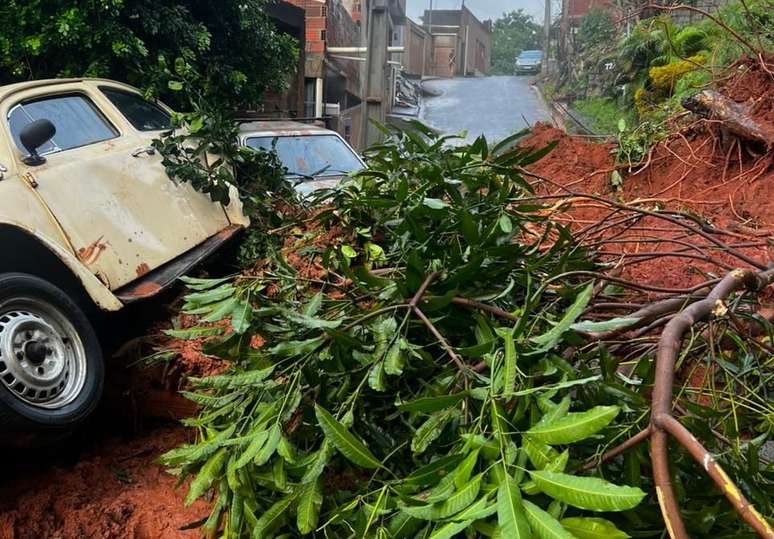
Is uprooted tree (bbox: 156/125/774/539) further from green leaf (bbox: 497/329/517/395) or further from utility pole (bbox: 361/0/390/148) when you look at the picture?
utility pole (bbox: 361/0/390/148)

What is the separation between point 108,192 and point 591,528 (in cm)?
308

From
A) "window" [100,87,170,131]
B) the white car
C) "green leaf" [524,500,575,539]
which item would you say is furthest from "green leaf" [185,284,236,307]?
the white car

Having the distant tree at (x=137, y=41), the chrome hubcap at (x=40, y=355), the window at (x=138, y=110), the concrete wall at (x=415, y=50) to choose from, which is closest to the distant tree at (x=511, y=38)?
the concrete wall at (x=415, y=50)

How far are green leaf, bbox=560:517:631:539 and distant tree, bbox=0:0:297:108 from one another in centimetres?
450

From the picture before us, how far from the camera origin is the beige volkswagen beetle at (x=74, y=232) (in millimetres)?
2639

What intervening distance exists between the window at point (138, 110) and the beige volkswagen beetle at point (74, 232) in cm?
2

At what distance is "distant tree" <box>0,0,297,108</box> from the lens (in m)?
5.88

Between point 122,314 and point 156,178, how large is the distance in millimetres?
907

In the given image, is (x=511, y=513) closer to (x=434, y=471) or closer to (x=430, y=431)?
(x=434, y=471)

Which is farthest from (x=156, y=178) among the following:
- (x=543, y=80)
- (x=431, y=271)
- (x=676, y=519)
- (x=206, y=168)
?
(x=543, y=80)

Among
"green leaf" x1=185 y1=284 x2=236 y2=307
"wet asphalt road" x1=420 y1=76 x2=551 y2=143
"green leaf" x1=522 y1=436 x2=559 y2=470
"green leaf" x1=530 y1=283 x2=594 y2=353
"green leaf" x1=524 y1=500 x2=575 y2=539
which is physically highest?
"wet asphalt road" x1=420 y1=76 x2=551 y2=143

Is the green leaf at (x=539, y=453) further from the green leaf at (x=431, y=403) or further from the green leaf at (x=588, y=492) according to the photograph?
the green leaf at (x=431, y=403)

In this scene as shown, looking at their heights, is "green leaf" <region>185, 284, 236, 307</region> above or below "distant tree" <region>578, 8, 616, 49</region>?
below

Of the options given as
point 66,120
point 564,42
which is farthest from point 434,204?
point 564,42
